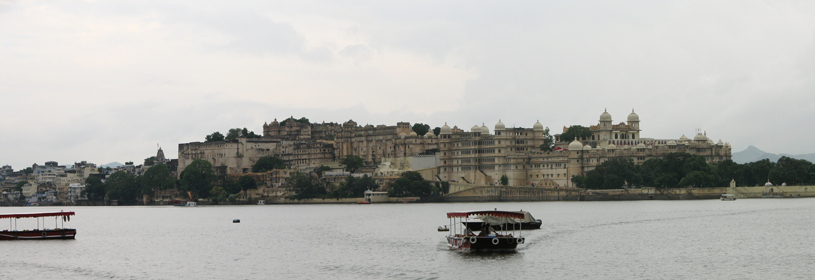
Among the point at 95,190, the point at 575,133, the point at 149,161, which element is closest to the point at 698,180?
the point at 575,133

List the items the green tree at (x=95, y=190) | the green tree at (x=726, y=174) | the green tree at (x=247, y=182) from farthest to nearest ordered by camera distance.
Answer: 1. the green tree at (x=95, y=190)
2. the green tree at (x=247, y=182)
3. the green tree at (x=726, y=174)

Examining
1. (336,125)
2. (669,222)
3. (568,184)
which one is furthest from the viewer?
(336,125)

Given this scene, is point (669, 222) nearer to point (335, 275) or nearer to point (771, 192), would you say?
point (335, 275)

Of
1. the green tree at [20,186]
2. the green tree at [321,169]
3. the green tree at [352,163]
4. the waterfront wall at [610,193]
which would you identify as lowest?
the waterfront wall at [610,193]

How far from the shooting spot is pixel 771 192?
336 ft

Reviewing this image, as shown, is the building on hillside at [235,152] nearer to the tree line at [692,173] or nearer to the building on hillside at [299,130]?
the building on hillside at [299,130]

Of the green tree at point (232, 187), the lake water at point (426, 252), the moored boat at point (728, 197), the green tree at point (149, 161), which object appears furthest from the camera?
the green tree at point (149, 161)

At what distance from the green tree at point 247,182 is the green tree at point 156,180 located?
14.1 metres

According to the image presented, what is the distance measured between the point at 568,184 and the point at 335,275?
287 ft

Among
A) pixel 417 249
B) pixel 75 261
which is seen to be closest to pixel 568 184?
pixel 417 249

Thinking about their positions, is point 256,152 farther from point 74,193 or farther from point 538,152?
point 538,152

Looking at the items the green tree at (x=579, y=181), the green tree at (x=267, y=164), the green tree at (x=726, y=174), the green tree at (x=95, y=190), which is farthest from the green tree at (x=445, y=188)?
the green tree at (x=95, y=190)

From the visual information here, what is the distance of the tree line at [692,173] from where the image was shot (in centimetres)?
10394

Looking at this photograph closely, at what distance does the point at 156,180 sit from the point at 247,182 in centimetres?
1731
